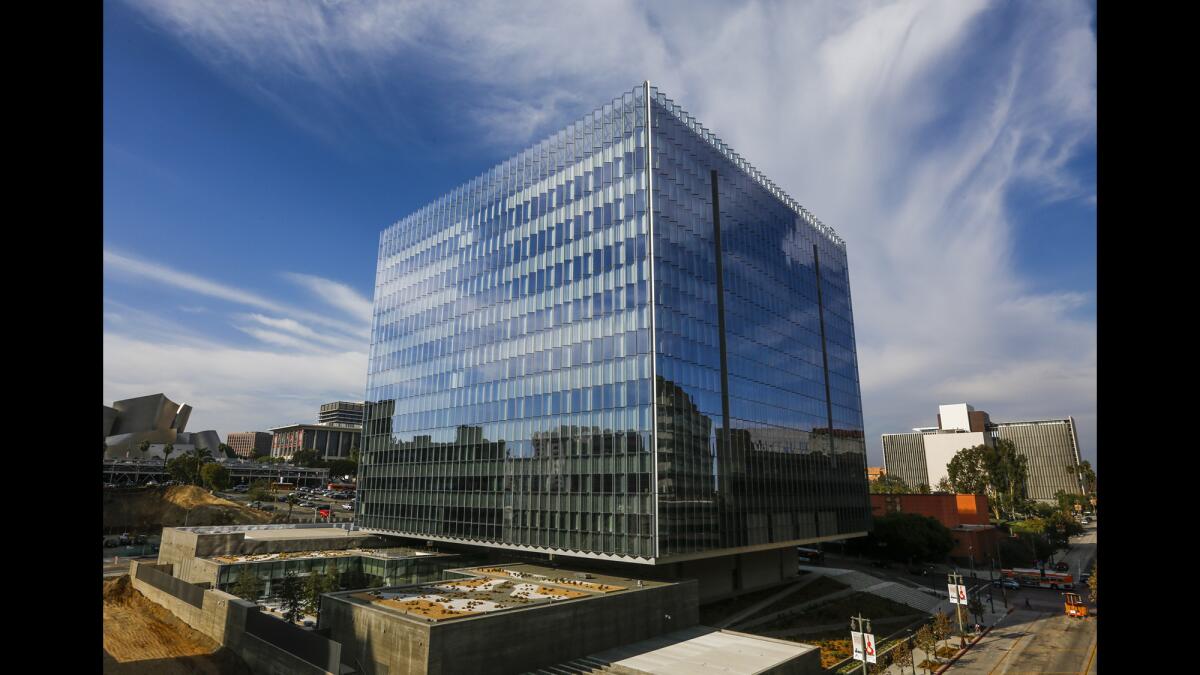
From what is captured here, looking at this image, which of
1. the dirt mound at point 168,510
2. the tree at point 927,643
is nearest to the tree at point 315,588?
the tree at point 927,643

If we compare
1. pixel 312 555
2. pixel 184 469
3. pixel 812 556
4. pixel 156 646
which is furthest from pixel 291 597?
pixel 184 469

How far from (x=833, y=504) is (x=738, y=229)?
37.8 m

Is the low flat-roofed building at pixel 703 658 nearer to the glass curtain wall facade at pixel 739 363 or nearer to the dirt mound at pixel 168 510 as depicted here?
A: the glass curtain wall facade at pixel 739 363

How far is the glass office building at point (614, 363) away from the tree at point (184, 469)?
78115 mm

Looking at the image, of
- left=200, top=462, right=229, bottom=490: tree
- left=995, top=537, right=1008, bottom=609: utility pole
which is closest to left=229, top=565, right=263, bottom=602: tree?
left=995, top=537, right=1008, bottom=609: utility pole

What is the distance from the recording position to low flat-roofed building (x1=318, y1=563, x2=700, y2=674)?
35250 mm

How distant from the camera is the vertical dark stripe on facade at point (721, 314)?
5903 centimetres

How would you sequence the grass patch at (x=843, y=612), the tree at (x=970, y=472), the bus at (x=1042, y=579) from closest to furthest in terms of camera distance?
the grass patch at (x=843, y=612) → the bus at (x=1042, y=579) → the tree at (x=970, y=472)
